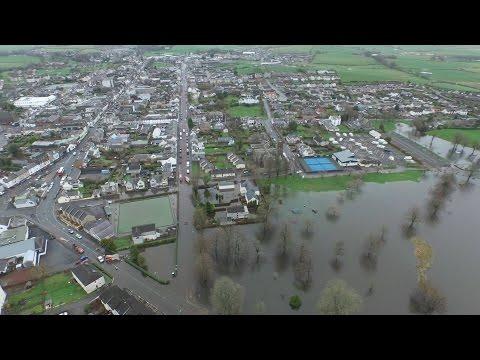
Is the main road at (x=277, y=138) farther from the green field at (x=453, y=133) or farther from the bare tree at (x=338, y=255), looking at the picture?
the green field at (x=453, y=133)

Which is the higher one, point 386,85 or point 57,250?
point 386,85

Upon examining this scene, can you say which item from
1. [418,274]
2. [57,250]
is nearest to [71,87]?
[57,250]

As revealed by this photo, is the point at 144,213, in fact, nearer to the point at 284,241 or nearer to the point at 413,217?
the point at 284,241

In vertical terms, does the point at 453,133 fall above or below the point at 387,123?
above

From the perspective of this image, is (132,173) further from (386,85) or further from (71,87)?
(386,85)

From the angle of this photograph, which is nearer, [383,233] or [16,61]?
[383,233]

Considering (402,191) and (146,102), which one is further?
(146,102)

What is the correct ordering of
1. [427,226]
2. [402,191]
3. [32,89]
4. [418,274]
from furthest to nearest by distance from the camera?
[32,89] < [402,191] < [427,226] < [418,274]

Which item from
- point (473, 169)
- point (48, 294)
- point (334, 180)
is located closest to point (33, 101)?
point (48, 294)
